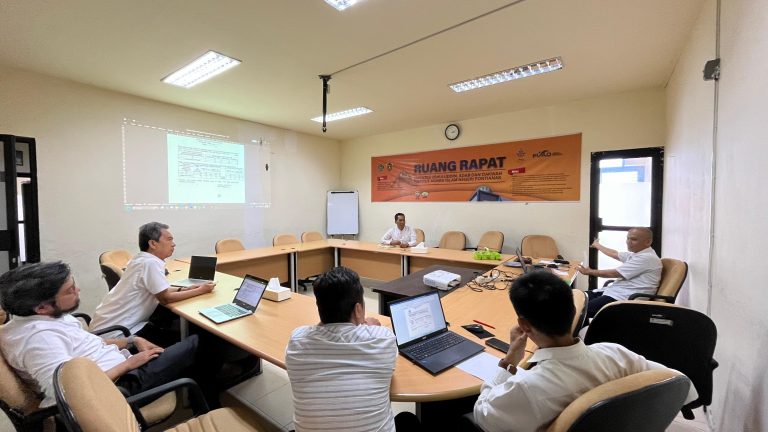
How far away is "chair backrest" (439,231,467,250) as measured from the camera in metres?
5.34

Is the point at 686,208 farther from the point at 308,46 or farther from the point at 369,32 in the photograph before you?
the point at 308,46

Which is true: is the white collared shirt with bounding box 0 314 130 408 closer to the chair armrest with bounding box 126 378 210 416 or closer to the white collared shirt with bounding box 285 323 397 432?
the chair armrest with bounding box 126 378 210 416

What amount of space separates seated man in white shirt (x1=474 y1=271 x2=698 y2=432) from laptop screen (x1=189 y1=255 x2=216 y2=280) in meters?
2.55

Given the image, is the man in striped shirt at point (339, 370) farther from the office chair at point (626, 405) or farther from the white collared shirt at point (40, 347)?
the white collared shirt at point (40, 347)

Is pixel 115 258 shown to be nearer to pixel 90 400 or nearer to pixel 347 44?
pixel 90 400

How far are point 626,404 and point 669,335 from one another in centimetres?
108

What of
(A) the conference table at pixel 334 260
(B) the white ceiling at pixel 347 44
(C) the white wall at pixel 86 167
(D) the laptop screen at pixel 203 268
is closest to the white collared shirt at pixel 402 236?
(A) the conference table at pixel 334 260

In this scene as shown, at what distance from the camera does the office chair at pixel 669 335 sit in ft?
4.92

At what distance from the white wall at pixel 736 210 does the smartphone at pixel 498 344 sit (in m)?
1.00

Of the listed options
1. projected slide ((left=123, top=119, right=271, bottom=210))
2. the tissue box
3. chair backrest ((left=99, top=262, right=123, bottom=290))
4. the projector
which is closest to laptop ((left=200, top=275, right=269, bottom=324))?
the tissue box

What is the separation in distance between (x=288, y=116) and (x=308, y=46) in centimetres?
242

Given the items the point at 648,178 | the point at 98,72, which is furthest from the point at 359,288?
the point at 648,178

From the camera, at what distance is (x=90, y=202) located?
377 cm

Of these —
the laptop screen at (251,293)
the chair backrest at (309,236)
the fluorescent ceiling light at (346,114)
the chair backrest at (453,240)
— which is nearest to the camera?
the laptop screen at (251,293)
